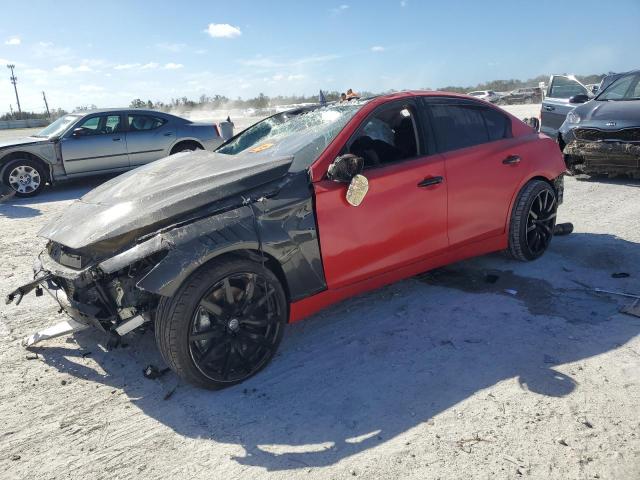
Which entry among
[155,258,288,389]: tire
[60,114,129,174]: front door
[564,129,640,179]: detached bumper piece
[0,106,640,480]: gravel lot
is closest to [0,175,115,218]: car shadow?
[60,114,129,174]: front door

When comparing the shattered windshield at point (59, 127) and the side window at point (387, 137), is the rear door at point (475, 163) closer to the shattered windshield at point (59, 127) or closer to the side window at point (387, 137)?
the side window at point (387, 137)

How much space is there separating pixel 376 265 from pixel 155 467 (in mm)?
1899

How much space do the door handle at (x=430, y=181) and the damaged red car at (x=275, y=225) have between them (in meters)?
0.01

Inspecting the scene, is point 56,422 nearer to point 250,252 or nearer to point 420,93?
point 250,252

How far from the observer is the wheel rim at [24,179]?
9094 mm

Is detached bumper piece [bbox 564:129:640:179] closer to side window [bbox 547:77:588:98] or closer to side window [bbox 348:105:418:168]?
side window [bbox 547:77:588:98]

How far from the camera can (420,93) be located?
13.4ft

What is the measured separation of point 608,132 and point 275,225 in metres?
6.56

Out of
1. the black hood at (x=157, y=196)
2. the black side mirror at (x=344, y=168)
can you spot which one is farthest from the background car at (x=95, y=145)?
the black side mirror at (x=344, y=168)

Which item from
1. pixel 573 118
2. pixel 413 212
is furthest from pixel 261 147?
pixel 573 118

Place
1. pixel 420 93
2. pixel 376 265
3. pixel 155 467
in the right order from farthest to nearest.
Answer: pixel 420 93 < pixel 376 265 < pixel 155 467

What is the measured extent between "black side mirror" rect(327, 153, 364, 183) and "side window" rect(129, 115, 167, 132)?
26.1ft

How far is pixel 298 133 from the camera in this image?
12.7 feet

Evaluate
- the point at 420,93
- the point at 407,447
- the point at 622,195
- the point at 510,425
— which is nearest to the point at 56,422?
the point at 407,447
